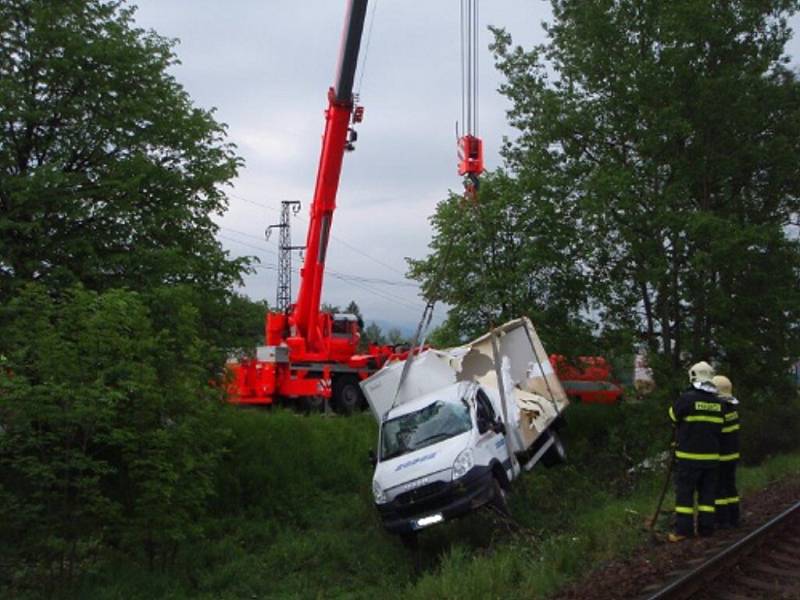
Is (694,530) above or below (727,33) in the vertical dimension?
below

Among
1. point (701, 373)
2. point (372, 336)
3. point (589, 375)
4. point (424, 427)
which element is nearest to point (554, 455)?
point (424, 427)

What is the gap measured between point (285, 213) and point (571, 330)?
1795 inches

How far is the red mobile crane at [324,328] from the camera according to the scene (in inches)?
752

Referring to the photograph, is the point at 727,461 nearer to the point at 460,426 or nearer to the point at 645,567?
the point at 645,567

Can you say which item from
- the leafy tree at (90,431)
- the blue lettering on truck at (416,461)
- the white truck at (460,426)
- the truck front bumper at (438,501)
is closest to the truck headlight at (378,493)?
the white truck at (460,426)

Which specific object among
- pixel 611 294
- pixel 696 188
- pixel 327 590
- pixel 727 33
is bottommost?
pixel 327 590

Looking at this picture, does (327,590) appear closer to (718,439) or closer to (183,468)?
(183,468)

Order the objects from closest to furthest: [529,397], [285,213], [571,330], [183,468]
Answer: [183,468] → [529,397] → [571,330] → [285,213]

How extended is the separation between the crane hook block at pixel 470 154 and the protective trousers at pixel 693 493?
9.56 meters

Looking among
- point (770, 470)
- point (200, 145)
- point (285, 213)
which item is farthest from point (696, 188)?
point (285, 213)

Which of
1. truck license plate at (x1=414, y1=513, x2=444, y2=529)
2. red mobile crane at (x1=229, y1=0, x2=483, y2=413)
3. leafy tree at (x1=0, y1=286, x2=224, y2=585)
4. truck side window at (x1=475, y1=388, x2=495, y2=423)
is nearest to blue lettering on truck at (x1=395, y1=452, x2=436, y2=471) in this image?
truck license plate at (x1=414, y1=513, x2=444, y2=529)

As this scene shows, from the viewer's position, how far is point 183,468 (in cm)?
1173

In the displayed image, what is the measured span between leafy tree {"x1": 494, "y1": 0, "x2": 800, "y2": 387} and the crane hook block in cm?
248

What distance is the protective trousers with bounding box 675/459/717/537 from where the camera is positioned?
10656mm
